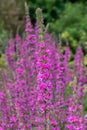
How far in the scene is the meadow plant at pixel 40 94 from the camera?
10.5 ft

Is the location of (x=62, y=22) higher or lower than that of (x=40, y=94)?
higher

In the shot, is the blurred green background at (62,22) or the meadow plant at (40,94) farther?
the blurred green background at (62,22)

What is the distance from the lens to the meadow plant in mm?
3195

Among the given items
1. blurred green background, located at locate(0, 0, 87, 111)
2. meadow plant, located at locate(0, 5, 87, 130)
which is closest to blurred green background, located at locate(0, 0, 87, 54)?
blurred green background, located at locate(0, 0, 87, 111)

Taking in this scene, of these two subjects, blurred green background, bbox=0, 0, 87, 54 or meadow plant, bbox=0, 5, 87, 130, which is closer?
meadow plant, bbox=0, 5, 87, 130

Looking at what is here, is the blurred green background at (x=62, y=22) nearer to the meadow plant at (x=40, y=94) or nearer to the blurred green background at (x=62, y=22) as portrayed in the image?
the blurred green background at (x=62, y=22)

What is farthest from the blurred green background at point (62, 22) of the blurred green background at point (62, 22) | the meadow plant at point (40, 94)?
the meadow plant at point (40, 94)

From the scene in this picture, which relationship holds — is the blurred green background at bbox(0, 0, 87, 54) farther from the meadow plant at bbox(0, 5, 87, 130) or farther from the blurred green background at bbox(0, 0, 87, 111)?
the meadow plant at bbox(0, 5, 87, 130)

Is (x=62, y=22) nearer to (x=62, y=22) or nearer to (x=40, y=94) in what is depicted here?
(x=62, y=22)

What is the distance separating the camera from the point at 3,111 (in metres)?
3.97

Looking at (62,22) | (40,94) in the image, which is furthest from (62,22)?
(40,94)

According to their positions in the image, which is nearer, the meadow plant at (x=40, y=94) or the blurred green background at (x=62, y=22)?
the meadow plant at (x=40, y=94)

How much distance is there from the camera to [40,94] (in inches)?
126

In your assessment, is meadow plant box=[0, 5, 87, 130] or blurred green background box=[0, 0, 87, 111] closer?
meadow plant box=[0, 5, 87, 130]
